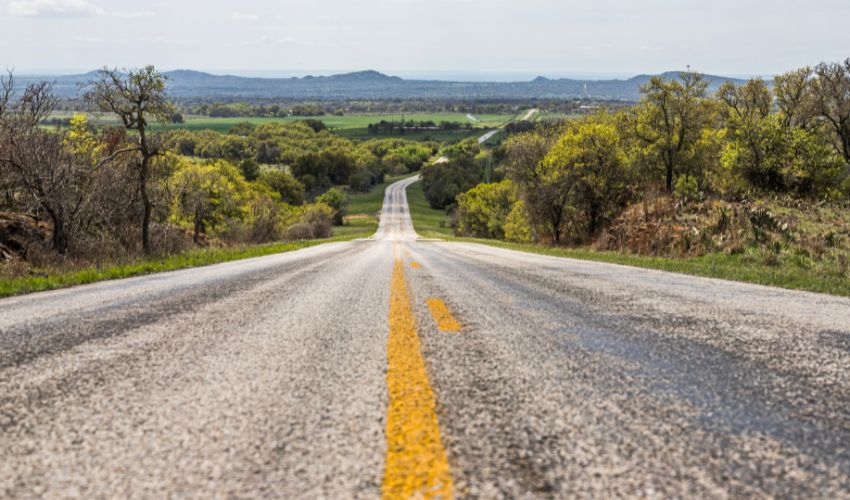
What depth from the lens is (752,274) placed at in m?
10.5

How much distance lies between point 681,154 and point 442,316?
34808 millimetres

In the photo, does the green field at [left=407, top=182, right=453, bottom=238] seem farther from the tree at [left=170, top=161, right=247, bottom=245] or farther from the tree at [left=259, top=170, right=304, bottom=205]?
the tree at [left=170, top=161, right=247, bottom=245]

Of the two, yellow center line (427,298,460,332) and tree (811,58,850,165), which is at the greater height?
tree (811,58,850,165)

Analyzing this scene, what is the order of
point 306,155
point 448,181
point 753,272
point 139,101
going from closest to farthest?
point 753,272, point 139,101, point 448,181, point 306,155

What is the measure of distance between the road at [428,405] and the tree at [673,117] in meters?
32.9

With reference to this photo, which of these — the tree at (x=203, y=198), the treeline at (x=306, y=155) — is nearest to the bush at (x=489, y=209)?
the tree at (x=203, y=198)

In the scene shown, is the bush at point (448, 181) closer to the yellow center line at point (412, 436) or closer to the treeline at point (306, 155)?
the treeline at point (306, 155)

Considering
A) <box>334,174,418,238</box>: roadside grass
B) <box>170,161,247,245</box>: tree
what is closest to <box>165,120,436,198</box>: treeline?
<box>334,174,418,238</box>: roadside grass

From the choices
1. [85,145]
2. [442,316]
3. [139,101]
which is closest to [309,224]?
[85,145]

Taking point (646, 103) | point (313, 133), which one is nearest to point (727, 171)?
point (646, 103)

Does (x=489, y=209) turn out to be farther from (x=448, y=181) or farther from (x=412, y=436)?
(x=412, y=436)

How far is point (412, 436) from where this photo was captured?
1.96m

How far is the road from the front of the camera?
1.67 m

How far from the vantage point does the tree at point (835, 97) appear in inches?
1639
